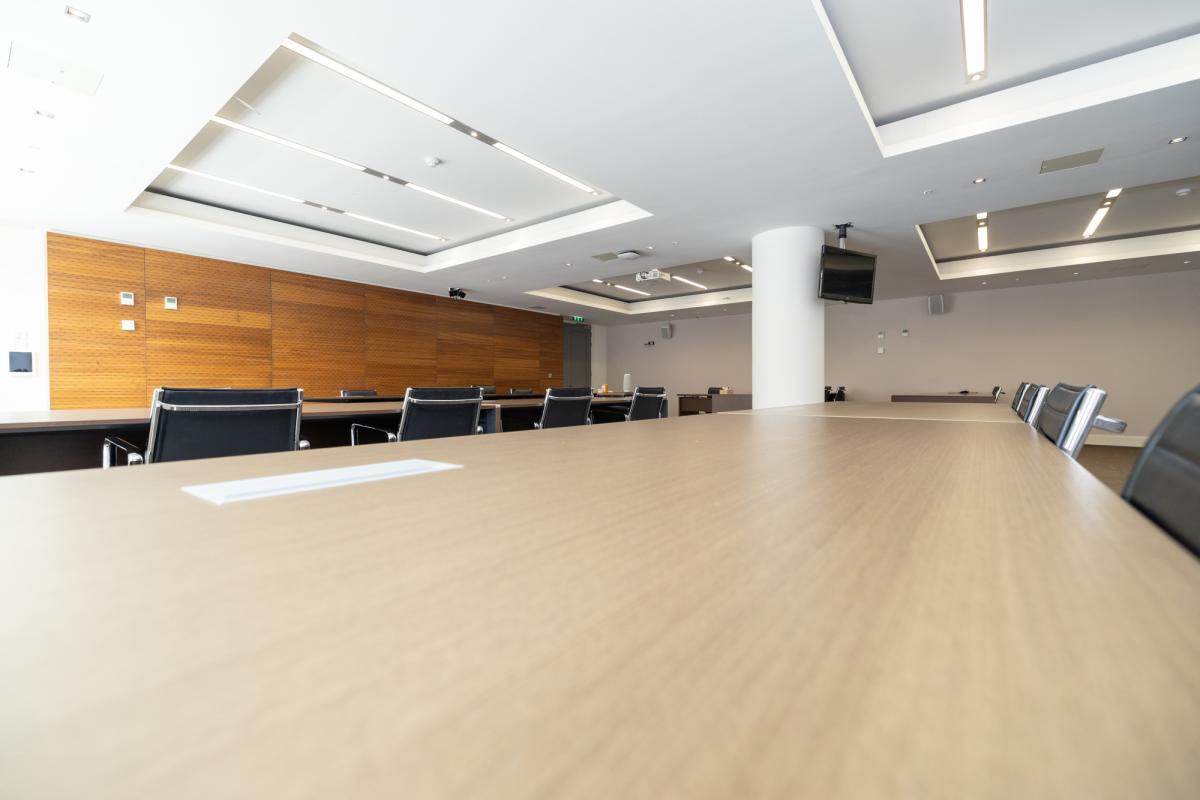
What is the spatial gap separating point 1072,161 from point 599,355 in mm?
10550

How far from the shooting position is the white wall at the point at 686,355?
1182 centimetres

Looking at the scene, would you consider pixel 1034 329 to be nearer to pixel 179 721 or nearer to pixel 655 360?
pixel 655 360

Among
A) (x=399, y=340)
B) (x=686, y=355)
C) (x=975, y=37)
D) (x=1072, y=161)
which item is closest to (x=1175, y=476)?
(x=975, y=37)

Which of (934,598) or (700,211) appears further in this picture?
(700,211)

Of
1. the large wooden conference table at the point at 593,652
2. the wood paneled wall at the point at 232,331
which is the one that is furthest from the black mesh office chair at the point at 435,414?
the wood paneled wall at the point at 232,331

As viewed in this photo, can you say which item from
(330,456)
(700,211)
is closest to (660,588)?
→ (330,456)

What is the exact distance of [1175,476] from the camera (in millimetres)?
652

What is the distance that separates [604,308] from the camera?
11.1 metres

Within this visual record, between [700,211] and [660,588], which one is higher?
Answer: [700,211]

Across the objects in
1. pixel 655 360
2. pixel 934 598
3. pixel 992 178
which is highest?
pixel 992 178

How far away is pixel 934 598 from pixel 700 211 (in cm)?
526

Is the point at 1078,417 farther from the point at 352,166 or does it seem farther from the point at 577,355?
the point at 577,355

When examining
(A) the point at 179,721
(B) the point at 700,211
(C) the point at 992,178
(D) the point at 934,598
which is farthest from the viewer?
(B) the point at 700,211

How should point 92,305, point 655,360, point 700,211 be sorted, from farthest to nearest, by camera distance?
1. point 655,360
2. point 92,305
3. point 700,211
